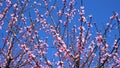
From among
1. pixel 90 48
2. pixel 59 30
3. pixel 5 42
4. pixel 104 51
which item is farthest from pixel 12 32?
pixel 104 51

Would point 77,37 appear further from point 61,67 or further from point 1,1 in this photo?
point 1,1

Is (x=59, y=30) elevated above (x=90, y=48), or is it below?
above

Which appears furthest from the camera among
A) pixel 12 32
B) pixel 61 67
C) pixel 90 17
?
pixel 12 32

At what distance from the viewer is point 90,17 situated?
7371 mm

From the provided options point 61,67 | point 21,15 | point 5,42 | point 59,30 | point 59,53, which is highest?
point 21,15

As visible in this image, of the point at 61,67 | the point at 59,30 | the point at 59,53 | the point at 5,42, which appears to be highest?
the point at 5,42

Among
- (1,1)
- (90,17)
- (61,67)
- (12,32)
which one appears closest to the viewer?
(61,67)

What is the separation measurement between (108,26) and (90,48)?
0.92 m

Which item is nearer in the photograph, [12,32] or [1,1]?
[12,32]

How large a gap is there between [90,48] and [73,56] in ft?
3.07

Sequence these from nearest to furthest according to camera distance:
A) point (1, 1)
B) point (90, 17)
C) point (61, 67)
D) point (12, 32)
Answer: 1. point (61, 67)
2. point (90, 17)
3. point (12, 32)
4. point (1, 1)

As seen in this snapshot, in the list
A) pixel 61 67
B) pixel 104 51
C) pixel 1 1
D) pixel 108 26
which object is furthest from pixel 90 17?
pixel 1 1

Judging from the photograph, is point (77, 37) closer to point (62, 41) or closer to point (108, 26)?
point (62, 41)

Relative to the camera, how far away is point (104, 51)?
7.11 meters
